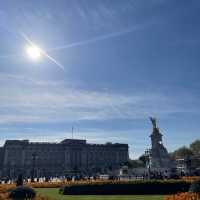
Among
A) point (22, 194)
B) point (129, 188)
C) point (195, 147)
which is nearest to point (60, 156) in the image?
point (195, 147)

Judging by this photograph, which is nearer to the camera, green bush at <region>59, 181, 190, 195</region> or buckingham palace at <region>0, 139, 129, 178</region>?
green bush at <region>59, 181, 190, 195</region>

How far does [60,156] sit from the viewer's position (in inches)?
5620

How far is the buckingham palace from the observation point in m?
137

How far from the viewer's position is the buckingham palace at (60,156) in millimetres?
137250

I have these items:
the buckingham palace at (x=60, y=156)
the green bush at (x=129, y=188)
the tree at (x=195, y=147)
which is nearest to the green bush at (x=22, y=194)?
the green bush at (x=129, y=188)

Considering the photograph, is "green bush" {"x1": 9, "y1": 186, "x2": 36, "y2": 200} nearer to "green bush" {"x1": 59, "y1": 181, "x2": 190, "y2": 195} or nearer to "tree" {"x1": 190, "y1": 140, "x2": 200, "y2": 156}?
"green bush" {"x1": 59, "y1": 181, "x2": 190, "y2": 195}

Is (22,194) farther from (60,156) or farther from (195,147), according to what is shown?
(60,156)

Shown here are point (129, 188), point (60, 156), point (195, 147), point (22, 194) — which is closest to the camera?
point (22, 194)

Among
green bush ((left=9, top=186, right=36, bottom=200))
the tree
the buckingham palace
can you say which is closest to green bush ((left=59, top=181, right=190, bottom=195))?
green bush ((left=9, top=186, right=36, bottom=200))

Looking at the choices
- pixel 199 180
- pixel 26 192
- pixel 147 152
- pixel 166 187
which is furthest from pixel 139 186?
pixel 147 152

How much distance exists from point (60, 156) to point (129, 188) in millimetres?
116948

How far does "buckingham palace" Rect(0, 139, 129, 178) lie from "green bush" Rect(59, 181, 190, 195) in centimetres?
10488

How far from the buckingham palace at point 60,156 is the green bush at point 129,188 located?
10488cm

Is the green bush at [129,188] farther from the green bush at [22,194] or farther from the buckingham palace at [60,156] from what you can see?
the buckingham palace at [60,156]
